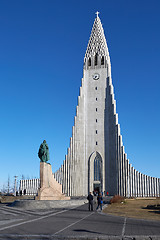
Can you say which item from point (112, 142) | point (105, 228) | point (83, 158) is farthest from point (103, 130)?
point (105, 228)

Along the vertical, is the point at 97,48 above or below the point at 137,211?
above

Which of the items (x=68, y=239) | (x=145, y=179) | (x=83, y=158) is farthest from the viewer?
(x=83, y=158)

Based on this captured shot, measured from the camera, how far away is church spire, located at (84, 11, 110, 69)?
6206cm

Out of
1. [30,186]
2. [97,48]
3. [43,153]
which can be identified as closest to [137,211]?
[43,153]

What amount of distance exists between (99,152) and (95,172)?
169 inches

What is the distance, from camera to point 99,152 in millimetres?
55781

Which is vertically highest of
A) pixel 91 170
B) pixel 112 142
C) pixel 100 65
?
pixel 100 65

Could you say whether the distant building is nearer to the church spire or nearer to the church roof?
the church spire

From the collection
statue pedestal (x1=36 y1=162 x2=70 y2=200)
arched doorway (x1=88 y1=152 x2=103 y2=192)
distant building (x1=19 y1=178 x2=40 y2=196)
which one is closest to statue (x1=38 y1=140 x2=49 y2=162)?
statue pedestal (x1=36 y1=162 x2=70 y2=200)

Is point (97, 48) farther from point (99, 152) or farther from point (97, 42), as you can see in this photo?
point (99, 152)

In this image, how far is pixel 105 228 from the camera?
10727 millimetres

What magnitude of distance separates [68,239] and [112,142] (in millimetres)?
46787

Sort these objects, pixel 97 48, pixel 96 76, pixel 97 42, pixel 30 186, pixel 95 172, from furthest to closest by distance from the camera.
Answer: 1. pixel 97 42
2. pixel 97 48
3. pixel 96 76
4. pixel 30 186
5. pixel 95 172

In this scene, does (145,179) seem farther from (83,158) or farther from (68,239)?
(68,239)
